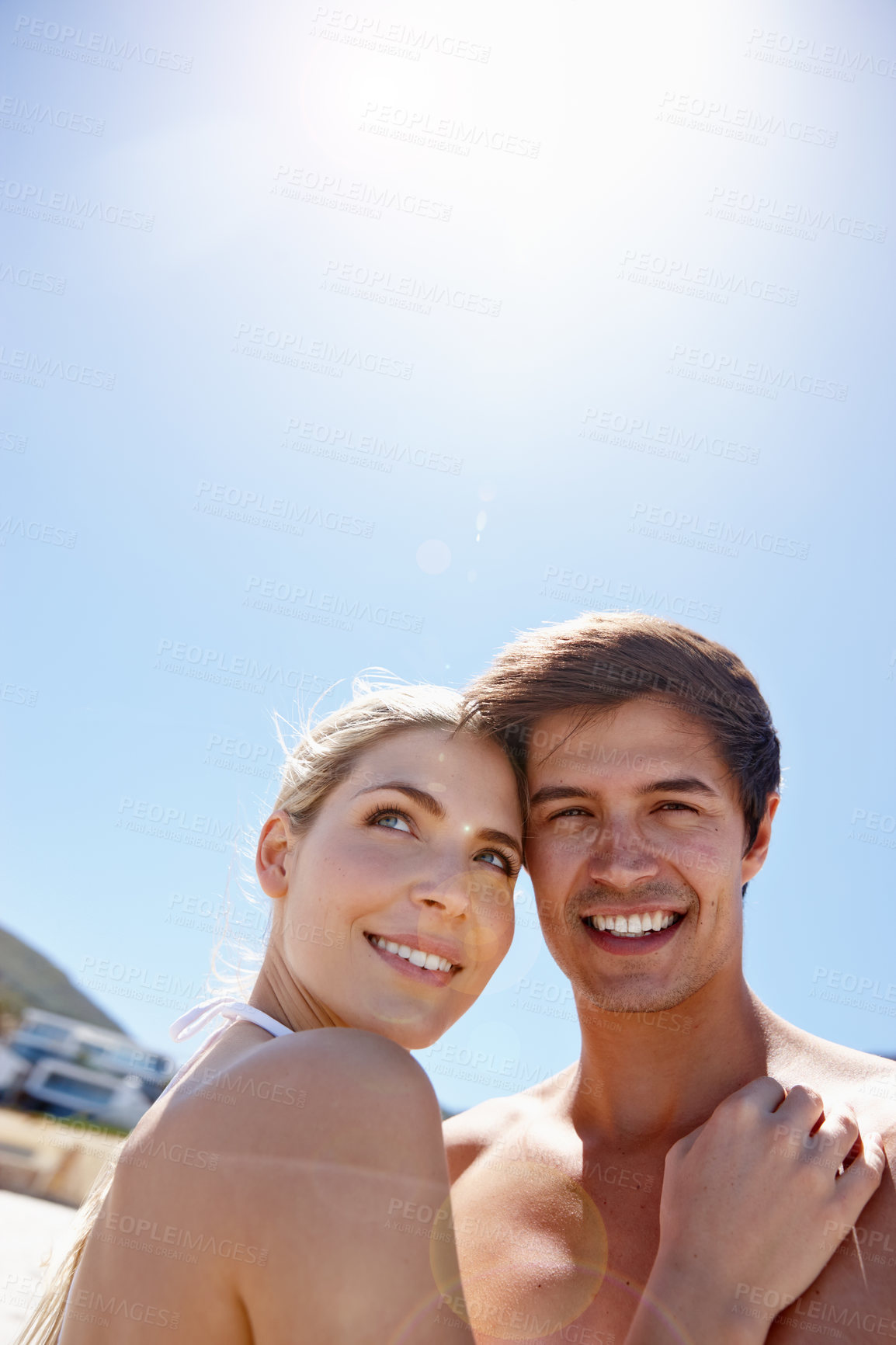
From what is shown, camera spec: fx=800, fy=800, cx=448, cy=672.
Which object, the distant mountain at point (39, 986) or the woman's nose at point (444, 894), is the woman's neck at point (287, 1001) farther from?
the distant mountain at point (39, 986)

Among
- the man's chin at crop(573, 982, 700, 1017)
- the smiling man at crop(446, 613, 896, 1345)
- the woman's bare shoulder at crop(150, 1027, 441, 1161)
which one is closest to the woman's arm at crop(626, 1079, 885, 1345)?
the smiling man at crop(446, 613, 896, 1345)

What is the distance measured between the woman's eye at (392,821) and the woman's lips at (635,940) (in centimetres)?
111

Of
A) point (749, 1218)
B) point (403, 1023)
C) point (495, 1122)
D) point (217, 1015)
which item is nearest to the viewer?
point (749, 1218)

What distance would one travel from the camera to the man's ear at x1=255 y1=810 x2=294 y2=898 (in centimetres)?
272

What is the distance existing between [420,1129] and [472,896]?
89 cm

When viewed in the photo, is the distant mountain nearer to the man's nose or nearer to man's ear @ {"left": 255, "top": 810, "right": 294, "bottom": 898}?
man's ear @ {"left": 255, "top": 810, "right": 294, "bottom": 898}

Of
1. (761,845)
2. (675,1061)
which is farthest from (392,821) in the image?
(761,845)

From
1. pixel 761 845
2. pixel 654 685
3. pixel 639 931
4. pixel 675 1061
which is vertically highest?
pixel 654 685

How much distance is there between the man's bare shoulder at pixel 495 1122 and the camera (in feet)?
12.0

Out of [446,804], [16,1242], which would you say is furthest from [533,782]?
[16,1242]

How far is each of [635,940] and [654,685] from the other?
1.06m

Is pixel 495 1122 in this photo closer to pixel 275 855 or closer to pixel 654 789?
pixel 654 789

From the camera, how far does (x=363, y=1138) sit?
1651 mm

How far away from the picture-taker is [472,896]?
101 inches
